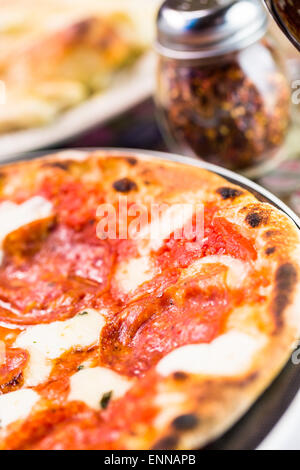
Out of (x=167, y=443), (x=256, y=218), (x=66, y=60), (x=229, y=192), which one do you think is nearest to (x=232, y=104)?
(x=229, y=192)

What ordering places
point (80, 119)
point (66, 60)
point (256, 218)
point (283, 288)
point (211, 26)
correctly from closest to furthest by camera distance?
point (283, 288)
point (256, 218)
point (211, 26)
point (80, 119)
point (66, 60)

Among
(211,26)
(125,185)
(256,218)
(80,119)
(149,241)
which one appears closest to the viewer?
(256,218)

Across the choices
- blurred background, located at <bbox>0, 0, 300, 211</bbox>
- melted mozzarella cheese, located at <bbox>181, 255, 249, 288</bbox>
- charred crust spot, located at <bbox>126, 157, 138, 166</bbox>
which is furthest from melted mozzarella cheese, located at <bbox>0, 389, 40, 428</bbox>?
blurred background, located at <bbox>0, 0, 300, 211</bbox>

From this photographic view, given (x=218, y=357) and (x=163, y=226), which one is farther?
(x=163, y=226)

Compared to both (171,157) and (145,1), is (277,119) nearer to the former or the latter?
(171,157)

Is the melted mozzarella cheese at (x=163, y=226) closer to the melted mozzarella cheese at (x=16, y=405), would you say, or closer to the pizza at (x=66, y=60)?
the melted mozzarella cheese at (x=16, y=405)

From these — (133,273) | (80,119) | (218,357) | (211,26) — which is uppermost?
(211,26)

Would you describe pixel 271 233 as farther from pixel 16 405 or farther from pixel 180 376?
pixel 16 405

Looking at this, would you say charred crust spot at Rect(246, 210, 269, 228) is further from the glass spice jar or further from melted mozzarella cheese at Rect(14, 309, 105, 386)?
the glass spice jar
